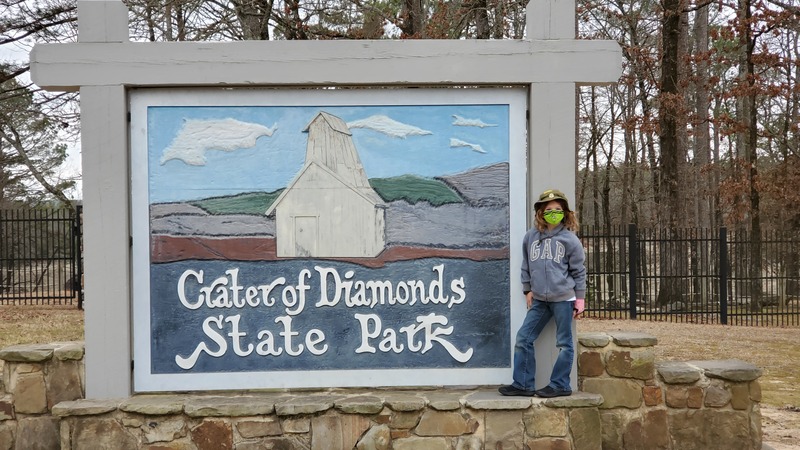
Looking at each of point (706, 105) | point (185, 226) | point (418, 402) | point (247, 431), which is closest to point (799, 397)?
point (418, 402)

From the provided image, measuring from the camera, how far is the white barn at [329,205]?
5.14 metres

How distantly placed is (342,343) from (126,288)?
1594 millimetres

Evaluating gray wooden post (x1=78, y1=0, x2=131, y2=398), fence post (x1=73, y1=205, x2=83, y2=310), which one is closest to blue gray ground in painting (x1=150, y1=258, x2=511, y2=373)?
gray wooden post (x1=78, y1=0, x2=131, y2=398)

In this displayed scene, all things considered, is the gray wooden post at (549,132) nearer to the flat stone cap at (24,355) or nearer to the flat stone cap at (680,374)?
the flat stone cap at (680,374)

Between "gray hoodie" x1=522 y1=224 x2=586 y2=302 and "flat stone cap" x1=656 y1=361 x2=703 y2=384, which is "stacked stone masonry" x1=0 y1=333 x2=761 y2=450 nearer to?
"flat stone cap" x1=656 y1=361 x2=703 y2=384

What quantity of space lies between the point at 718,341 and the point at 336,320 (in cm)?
840

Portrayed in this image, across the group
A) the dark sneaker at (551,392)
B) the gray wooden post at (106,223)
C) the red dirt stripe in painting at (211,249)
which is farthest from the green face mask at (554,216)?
the gray wooden post at (106,223)

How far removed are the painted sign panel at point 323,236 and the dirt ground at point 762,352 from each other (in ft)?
9.36

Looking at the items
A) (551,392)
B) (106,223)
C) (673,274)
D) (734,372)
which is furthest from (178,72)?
(673,274)

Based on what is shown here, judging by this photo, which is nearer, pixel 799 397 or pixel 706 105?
pixel 799 397

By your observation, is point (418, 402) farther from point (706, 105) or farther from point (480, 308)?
point (706, 105)

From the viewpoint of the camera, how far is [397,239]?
518cm

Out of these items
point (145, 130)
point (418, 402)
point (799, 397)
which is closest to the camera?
point (418, 402)

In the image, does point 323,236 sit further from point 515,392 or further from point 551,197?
point 515,392
